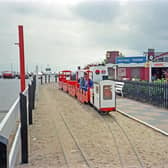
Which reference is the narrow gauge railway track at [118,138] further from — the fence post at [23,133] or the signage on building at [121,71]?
the signage on building at [121,71]

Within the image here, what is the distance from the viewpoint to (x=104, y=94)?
9.20m

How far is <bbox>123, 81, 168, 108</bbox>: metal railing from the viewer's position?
1075cm

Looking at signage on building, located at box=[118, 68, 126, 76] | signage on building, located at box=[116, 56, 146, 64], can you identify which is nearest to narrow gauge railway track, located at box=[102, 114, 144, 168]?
signage on building, located at box=[116, 56, 146, 64]

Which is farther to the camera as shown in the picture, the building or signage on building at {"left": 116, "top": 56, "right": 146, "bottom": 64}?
signage on building at {"left": 116, "top": 56, "right": 146, "bottom": 64}

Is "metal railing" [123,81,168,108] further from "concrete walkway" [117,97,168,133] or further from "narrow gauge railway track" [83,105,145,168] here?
"narrow gauge railway track" [83,105,145,168]

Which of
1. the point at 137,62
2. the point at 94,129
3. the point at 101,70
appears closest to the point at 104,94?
the point at 94,129

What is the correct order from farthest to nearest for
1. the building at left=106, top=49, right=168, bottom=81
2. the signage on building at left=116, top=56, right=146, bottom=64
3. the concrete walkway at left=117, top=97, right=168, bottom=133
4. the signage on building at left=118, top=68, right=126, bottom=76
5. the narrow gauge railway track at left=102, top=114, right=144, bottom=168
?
the signage on building at left=118, top=68, right=126, bottom=76 < the signage on building at left=116, top=56, right=146, bottom=64 < the building at left=106, top=49, right=168, bottom=81 < the concrete walkway at left=117, top=97, right=168, bottom=133 < the narrow gauge railway track at left=102, top=114, right=144, bottom=168

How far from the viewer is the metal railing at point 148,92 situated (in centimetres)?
1075

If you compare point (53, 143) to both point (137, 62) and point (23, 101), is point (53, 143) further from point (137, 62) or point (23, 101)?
point (137, 62)

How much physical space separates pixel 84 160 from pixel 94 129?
245cm

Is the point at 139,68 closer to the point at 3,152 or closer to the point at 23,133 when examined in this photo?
the point at 23,133

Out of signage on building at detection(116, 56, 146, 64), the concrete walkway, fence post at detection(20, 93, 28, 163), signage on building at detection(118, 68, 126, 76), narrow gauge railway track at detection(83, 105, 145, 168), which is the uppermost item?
signage on building at detection(116, 56, 146, 64)

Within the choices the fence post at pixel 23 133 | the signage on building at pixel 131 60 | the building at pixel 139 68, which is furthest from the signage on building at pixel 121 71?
the fence post at pixel 23 133

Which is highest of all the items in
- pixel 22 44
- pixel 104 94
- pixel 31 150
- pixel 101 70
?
pixel 22 44
